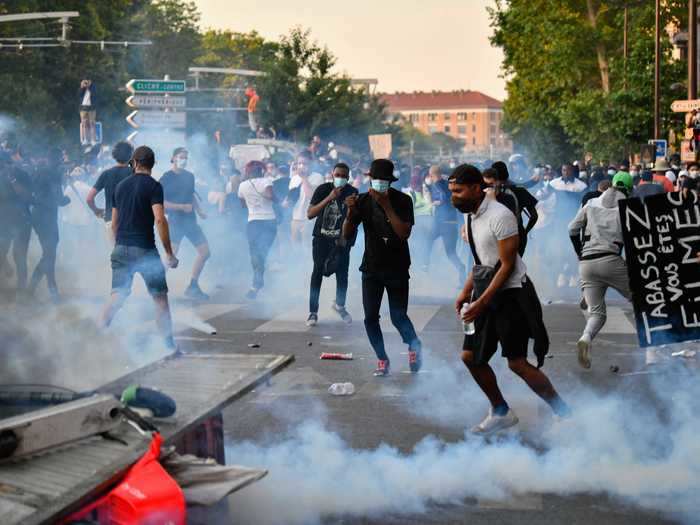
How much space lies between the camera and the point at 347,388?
28.3 feet

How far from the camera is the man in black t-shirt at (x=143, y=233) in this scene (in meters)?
9.34

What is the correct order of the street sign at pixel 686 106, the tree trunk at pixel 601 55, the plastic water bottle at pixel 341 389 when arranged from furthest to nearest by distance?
1. the tree trunk at pixel 601 55
2. the street sign at pixel 686 106
3. the plastic water bottle at pixel 341 389

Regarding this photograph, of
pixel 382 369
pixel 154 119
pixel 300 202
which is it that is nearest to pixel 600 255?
pixel 382 369

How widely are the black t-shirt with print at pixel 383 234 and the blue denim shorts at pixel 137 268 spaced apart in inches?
62.0

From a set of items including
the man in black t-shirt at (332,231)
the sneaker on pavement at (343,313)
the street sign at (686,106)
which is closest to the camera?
the man in black t-shirt at (332,231)

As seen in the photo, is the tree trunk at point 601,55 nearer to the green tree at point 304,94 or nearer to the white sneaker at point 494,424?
the green tree at point 304,94

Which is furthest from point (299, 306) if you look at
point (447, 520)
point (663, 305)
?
point (447, 520)

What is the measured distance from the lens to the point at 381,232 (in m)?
9.33

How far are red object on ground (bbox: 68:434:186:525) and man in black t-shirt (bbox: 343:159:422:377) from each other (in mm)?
5645

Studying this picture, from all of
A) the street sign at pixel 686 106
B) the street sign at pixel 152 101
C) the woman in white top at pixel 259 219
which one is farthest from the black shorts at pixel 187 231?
the street sign at pixel 152 101

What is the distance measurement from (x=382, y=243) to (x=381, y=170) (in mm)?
571

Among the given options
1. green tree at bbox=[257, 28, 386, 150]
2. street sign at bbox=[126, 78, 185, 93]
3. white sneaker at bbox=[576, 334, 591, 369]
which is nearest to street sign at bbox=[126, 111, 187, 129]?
street sign at bbox=[126, 78, 185, 93]

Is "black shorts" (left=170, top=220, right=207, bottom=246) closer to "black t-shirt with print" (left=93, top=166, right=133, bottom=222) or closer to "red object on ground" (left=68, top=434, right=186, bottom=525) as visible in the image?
"black t-shirt with print" (left=93, top=166, right=133, bottom=222)

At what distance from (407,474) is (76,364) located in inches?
78.7
